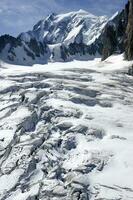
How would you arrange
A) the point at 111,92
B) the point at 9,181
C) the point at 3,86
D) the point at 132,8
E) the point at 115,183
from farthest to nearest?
the point at 132,8
the point at 3,86
the point at 111,92
the point at 9,181
the point at 115,183

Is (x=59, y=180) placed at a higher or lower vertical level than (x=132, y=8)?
lower

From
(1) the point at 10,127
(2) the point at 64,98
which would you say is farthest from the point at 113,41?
(1) the point at 10,127

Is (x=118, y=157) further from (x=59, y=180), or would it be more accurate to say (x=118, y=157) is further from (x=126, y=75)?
(x=126, y=75)

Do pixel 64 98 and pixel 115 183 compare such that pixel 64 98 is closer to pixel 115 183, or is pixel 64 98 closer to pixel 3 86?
pixel 3 86

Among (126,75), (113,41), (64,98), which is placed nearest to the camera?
(64,98)

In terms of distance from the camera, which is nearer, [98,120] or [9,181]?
[9,181]

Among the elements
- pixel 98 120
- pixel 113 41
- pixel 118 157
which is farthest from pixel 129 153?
pixel 113 41
